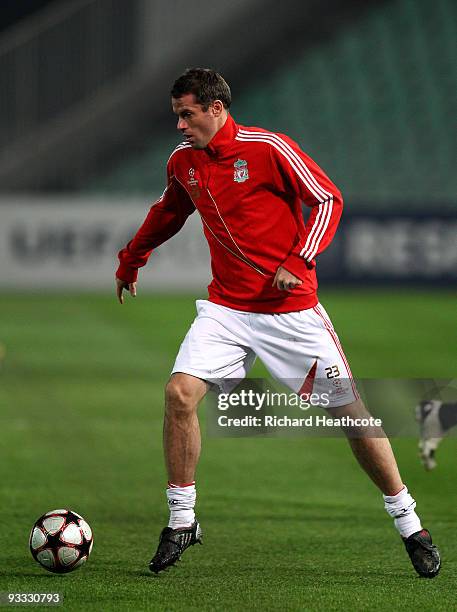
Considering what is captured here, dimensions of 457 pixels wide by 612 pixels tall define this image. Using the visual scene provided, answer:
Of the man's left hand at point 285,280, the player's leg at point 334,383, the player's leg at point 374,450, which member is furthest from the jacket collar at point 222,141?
the player's leg at point 374,450

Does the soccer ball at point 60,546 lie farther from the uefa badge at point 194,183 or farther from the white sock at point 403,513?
the uefa badge at point 194,183

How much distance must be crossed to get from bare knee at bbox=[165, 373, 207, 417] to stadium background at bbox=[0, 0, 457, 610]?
2.30 feet

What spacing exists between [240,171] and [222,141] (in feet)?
0.51

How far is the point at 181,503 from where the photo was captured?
5344 mm

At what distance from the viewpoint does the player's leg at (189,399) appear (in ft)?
17.2

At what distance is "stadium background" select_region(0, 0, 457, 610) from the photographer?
221 inches

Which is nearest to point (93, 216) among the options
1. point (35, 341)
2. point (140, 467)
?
point (35, 341)

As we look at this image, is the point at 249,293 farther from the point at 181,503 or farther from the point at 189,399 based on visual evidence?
the point at 181,503

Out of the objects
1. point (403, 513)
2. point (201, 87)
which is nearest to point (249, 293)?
point (201, 87)

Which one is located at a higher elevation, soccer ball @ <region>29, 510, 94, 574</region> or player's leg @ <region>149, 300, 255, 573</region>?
player's leg @ <region>149, 300, 255, 573</region>

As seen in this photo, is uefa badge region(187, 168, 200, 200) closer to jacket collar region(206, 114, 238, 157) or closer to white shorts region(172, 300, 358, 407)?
jacket collar region(206, 114, 238, 157)

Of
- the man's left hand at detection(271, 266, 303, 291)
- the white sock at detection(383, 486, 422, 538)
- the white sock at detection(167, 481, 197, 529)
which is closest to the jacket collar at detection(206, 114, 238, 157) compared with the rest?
the man's left hand at detection(271, 266, 303, 291)

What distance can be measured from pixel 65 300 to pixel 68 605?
1489 centimetres

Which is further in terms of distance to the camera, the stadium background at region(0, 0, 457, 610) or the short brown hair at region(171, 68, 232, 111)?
the stadium background at region(0, 0, 457, 610)
